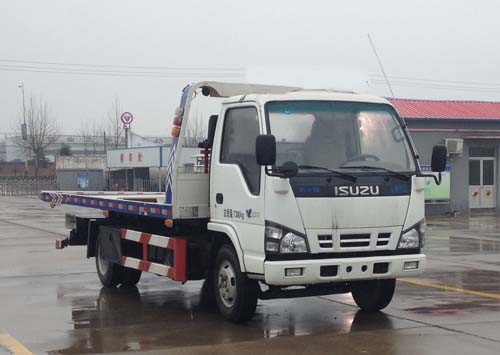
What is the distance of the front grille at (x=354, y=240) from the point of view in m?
8.02

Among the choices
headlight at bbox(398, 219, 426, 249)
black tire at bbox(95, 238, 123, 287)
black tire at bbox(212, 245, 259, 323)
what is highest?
headlight at bbox(398, 219, 426, 249)

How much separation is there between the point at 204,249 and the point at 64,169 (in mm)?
49282

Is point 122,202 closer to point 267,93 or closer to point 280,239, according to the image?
point 267,93

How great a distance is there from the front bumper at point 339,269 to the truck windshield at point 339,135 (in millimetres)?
1001

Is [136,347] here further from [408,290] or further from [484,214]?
[484,214]

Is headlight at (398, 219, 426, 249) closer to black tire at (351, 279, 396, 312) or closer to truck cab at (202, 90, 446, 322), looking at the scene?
truck cab at (202, 90, 446, 322)

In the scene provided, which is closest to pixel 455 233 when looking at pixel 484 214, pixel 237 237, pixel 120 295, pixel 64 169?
pixel 484 214

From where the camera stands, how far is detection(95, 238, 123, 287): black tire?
11.5 m

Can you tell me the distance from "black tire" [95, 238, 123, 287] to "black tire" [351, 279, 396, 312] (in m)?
3.86

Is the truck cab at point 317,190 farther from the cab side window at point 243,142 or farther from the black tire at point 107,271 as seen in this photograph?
the black tire at point 107,271

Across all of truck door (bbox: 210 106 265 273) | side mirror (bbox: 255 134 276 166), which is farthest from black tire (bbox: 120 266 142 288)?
side mirror (bbox: 255 134 276 166)

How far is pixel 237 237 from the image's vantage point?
8.29 meters

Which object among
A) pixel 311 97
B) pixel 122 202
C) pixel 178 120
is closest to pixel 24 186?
pixel 122 202

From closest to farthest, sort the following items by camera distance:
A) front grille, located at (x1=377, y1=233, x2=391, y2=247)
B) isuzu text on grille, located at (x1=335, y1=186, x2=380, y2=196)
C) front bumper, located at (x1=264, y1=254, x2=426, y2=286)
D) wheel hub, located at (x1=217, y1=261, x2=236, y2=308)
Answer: front bumper, located at (x1=264, y1=254, x2=426, y2=286) < isuzu text on grille, located at (x1=335, y1=186, x2=380, y2=196) < front grille, located at (x1=377, y1=233, x2=391, y2=247) < wheel hub, located at (x1=217, y1=261, x2=236, y2=308)
